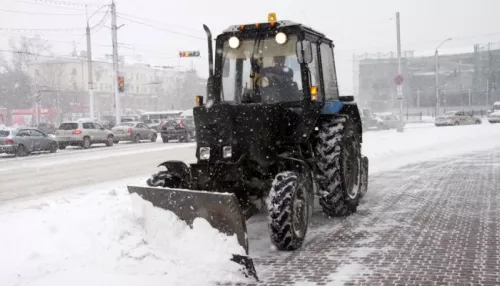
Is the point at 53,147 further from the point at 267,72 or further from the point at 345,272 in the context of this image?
the point at 345,272

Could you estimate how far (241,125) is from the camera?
6.90m

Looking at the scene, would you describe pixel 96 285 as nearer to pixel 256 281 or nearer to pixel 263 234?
pixel 256 281

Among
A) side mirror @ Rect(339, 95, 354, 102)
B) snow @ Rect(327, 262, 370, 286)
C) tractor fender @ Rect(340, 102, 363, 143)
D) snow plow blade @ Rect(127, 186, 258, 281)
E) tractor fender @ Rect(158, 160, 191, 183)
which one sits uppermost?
side mirror @ Rect(339, 95, 354, 102)

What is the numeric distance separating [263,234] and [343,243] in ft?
3.72

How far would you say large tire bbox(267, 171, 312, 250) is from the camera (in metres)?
6.05

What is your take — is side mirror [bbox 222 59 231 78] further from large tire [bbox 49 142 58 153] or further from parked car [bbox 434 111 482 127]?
parked car [bbox 434 111 482 127]

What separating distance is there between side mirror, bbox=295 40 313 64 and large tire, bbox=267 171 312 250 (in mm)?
1643

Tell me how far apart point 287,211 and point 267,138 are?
1.17 metres

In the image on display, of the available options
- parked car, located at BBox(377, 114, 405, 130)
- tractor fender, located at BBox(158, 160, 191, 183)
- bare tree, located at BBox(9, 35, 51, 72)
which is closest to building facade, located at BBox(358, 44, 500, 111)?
parked car, located at BBox(377, 114, 405, 130)

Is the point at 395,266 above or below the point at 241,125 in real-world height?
below

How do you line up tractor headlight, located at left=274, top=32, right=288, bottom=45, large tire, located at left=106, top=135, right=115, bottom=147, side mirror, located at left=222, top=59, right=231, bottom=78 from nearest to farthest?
tractor headlight, located at left=274, top=32, right=288, bottom=45, side mirror, located at left=222, top=59, right=231, bottom=78, large tire, located at left=106, top=135, right=115, bottom=147

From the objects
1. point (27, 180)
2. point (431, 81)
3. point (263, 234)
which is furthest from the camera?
point (431, 81)

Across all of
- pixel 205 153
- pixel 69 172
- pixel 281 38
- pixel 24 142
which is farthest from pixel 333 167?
pixel 24 142

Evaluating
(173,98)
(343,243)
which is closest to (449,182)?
(343,243)
